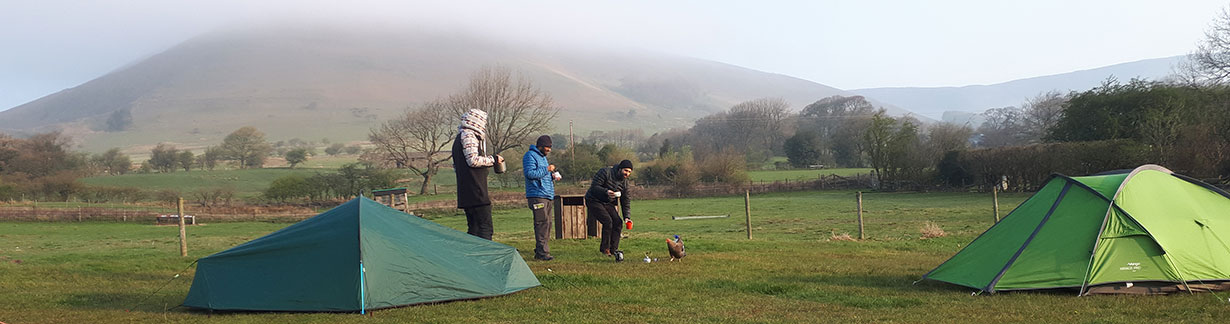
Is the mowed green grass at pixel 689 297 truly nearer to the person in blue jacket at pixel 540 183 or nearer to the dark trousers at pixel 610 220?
the dark trousers at pixel 610 220

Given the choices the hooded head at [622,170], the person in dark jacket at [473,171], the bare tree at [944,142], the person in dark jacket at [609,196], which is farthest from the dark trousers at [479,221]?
the bare tree at [944,142]

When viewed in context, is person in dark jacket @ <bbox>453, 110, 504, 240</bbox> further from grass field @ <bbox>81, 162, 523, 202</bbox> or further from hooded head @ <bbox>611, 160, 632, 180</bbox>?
grass field @ <bbox>81, 162, 523, 202</bbox>

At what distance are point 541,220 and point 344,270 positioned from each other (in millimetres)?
4339

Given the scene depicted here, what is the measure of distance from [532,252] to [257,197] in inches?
2264

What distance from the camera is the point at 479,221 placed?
1099cm

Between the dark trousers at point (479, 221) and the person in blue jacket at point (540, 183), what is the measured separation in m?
1.18

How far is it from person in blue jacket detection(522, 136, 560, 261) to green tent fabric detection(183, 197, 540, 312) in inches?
122

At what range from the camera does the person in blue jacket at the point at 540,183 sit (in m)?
12.1

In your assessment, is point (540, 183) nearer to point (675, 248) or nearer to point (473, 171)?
point (473, 171)

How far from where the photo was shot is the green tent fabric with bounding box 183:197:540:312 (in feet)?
26.8

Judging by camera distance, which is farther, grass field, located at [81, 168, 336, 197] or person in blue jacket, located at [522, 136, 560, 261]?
grass field, located at [81, 168, 336, 197]

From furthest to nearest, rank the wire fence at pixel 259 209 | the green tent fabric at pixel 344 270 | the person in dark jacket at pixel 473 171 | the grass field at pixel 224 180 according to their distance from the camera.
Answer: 1. the grass field at pixel 224 180
2. the wire fence at pixel 259 209
3. the person in dark jacket at pixel 473 171
4. the green tent fabric at pixel 344 270

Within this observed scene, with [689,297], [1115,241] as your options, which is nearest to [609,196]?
[689,297]

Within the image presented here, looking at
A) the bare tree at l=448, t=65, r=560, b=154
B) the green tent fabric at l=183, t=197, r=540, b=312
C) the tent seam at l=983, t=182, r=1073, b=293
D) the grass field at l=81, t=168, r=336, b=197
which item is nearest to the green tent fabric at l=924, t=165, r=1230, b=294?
the tent seam at l=983, t=182, r=1073, b=293
